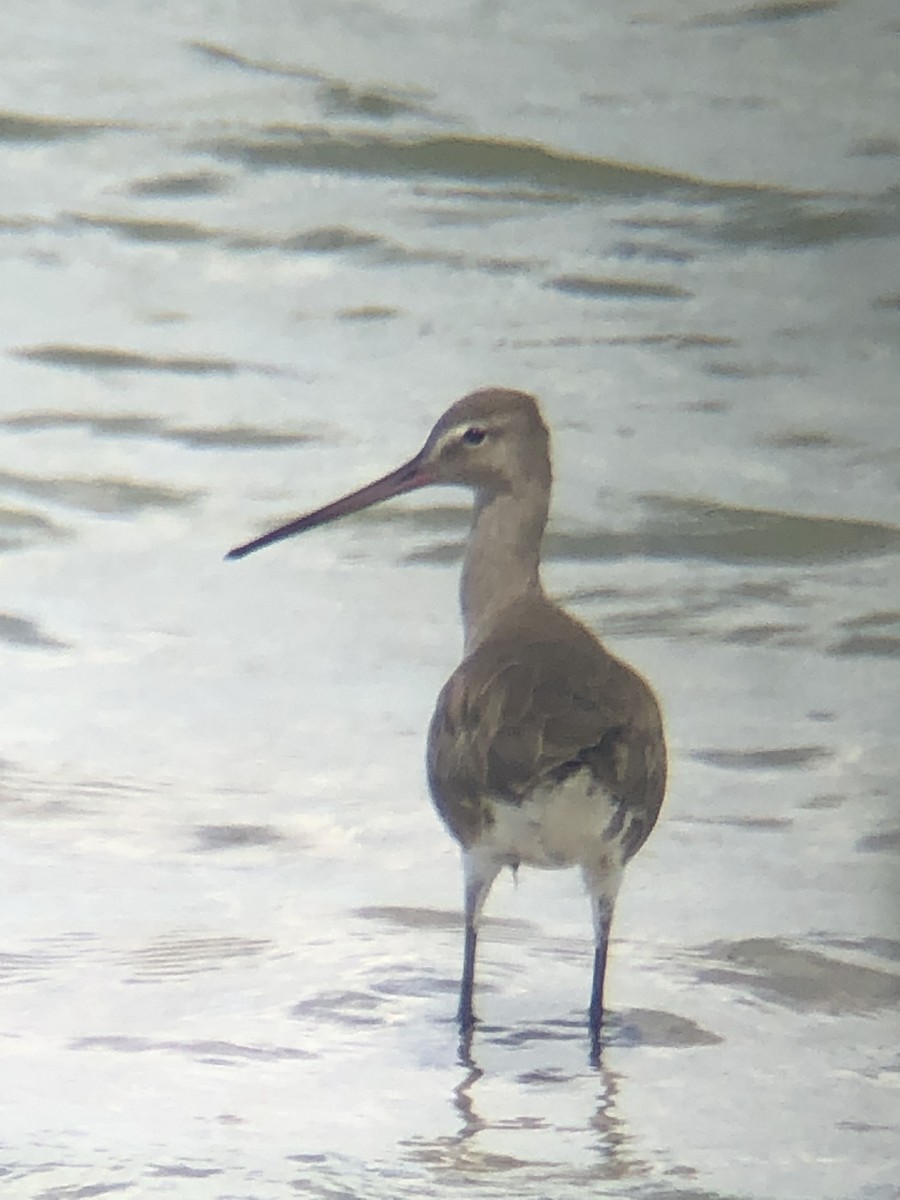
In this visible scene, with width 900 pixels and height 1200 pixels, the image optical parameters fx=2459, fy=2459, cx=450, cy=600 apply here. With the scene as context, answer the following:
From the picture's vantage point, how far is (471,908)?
7.66 feet

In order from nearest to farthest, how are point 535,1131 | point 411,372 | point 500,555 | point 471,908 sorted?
point 535,1131, point 471,908, point 500,555, point 411,372

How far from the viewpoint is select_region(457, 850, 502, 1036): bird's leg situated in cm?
230

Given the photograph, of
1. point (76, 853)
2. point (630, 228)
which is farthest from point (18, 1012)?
point (630, 228)

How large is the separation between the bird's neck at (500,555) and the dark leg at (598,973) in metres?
0.35

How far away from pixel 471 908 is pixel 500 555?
0.42 meters

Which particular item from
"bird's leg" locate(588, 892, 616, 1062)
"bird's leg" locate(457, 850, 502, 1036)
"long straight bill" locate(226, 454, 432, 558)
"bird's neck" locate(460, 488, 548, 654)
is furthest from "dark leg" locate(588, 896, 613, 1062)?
"long straight bill" locate(226, 454, 432, 558)

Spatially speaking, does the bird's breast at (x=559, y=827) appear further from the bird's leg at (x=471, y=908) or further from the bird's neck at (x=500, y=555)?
the bird's neck at (x=500, y=555)

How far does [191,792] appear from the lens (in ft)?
9.98

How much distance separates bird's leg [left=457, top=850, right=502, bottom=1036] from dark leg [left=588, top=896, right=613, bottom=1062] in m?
0.11

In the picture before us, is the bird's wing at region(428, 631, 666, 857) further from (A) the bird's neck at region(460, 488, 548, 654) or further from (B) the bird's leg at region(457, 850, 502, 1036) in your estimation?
(A) the bird's neck at region(460, 488, 548, 654)

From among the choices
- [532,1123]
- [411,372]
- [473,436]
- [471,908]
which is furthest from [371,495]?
[411,372]

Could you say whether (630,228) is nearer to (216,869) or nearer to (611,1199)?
(216,869)

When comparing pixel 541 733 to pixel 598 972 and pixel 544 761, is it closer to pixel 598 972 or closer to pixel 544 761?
pixel 544 761

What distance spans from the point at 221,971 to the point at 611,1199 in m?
0.66
